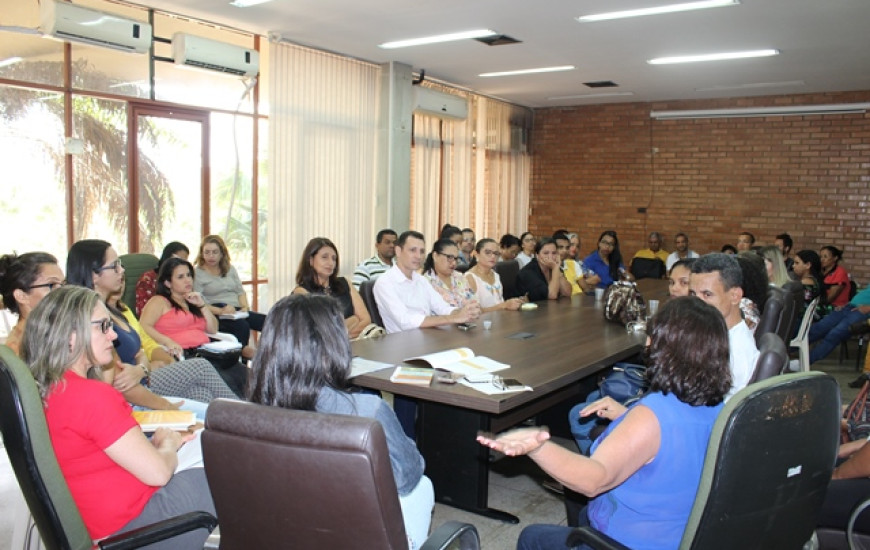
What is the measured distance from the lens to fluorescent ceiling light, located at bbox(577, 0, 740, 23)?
17.4 feet

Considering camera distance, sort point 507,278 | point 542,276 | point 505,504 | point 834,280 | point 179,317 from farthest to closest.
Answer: point 834,280, point 507,278, point 542,276, point 179,317, point 505,504

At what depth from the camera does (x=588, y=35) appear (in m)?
6.43

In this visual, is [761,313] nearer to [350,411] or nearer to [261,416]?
[350,411]

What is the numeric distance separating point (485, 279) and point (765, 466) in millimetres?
4015

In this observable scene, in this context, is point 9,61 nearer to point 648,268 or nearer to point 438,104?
point 438,104

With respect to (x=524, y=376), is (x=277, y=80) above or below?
above

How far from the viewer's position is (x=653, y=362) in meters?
1.93

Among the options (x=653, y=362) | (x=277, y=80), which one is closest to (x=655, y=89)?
(x=277, y=80)

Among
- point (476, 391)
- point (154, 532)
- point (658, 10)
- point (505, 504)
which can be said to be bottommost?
point (505, 504)

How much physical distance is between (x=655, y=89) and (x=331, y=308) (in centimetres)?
871

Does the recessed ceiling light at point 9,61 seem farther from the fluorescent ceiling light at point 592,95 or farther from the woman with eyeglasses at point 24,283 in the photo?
the fluorescent ceiling light at point 592,95

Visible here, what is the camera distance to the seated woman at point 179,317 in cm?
414

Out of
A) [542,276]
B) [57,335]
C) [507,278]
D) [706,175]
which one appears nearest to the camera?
[57,335]

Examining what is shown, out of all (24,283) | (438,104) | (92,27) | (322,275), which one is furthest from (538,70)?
(24,283)
